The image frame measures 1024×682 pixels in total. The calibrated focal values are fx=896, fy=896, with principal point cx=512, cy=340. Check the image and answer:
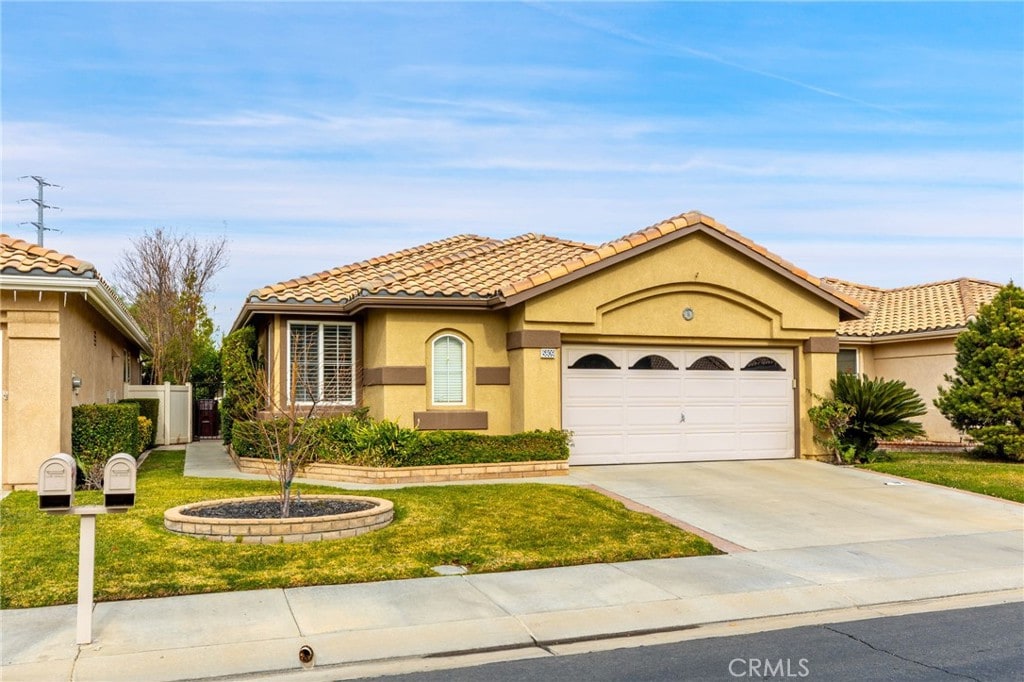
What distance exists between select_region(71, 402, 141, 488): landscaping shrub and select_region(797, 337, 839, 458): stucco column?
1280cm

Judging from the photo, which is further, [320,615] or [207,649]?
[320,615]

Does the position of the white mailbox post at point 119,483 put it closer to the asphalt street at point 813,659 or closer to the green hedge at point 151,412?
the asphalt street at point 813,659

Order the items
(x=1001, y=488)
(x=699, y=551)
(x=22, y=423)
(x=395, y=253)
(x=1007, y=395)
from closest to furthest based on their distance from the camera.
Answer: (x=699, y=551)
(x=22, y=423)
(x=1001, y=488)
(x=1007, y=395)
(x=395, y=253)

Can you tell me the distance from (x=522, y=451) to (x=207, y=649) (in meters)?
9.04

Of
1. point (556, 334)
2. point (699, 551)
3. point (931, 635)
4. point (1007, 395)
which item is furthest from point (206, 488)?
point (1007, 395)

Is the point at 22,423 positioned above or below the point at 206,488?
above

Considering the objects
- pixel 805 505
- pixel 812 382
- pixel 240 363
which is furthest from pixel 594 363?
pixel 240 363

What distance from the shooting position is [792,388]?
18562 mm

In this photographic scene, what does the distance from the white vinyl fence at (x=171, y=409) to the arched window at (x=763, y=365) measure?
1596 centimetres

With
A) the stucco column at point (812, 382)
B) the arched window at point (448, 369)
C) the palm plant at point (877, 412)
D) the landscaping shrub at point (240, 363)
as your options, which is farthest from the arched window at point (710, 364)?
the landscaping shrub at point (240, 363)

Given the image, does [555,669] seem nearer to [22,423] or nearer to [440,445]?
[440,445]

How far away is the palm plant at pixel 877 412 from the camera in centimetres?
1708

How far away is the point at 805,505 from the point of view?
521 inches

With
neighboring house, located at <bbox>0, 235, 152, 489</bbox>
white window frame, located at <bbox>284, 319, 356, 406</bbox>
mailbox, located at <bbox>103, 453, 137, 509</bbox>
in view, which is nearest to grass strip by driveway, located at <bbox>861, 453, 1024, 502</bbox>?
white window frame, located at <bbox>284, 319, 356, 406</bbox>
